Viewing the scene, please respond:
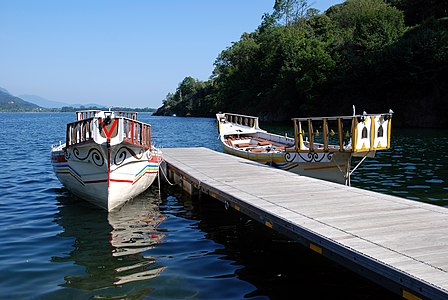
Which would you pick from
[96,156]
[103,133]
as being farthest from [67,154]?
[103,133]

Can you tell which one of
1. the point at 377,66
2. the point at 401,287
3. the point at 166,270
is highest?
the point at 377,66

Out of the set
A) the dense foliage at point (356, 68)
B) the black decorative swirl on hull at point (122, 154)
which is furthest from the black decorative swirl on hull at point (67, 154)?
the dense foliage at point (356, 68)

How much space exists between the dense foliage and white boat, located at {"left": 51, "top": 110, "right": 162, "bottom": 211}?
42250 mm

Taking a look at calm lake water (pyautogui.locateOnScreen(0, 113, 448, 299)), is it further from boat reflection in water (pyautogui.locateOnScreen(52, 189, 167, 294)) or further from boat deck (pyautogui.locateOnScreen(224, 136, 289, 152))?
boat deck (pyautogui.locateOnScreen(224, 136, 289, 152))

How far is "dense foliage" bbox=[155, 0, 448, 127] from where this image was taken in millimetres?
47812

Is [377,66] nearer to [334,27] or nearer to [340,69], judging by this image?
[340,69]

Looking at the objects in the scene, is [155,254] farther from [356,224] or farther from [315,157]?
[315,157]

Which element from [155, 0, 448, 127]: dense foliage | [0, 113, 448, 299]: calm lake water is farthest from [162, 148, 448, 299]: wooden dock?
[155, 0, 448, 127]: dense foliage

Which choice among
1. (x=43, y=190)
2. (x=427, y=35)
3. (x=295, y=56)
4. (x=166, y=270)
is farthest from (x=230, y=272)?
(x=295, y=56)

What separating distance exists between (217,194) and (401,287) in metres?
5.87

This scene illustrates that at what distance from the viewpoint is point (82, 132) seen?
1223cm

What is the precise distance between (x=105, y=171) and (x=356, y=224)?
24.1 ft

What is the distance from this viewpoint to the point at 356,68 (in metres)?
55.0

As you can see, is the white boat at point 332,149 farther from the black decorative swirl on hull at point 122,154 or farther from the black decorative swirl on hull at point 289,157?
the black decorative swirl on hull at point 122,154
